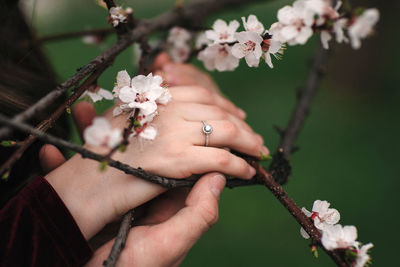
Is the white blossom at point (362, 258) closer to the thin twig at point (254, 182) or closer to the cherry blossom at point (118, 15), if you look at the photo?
the thin twig at point (254, 182)

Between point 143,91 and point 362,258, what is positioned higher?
point 143,91

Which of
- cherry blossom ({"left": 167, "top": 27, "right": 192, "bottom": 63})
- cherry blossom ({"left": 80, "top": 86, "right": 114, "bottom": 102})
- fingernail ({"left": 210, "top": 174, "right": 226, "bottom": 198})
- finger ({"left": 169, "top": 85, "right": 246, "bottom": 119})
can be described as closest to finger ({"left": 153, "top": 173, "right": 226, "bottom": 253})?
fingernail ({"left": 210, "top": 174, "right": 226, "bottom": 198})

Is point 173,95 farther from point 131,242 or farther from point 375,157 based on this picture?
point 375,157

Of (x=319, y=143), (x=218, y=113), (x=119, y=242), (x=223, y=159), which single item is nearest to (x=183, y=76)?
(x=218, y=113)

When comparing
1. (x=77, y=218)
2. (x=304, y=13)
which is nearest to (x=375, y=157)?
(x=304, y=13)

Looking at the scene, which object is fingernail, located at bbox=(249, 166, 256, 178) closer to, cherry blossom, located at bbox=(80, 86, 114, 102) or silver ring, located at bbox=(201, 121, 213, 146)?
silver ring, located at bbox=(201, 121, 213, 146)

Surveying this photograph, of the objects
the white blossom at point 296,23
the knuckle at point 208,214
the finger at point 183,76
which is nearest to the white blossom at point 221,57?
the finger at point 183,76

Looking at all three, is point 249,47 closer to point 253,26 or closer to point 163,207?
point 253,26

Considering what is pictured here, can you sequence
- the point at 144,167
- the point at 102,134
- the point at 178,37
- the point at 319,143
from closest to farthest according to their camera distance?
the point at 102,134 < the point at 144,167 < the point at 178,37 < the point at 319,143
